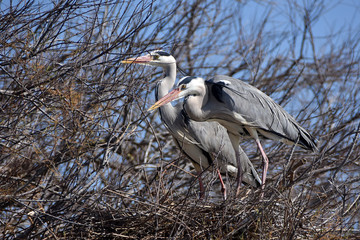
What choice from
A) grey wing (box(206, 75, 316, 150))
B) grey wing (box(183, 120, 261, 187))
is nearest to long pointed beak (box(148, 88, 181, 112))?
grey wing (box(206, 75, 316, 150))

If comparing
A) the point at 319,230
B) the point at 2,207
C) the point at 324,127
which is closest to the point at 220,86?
the point at 324,127

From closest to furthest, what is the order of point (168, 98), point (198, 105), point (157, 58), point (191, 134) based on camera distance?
point (168, 98), point (198, 105), point (157, 58), point (191, 134)

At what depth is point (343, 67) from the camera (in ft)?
Answer: 21.2

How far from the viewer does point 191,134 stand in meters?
5.21

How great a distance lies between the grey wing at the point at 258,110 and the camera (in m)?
4.68

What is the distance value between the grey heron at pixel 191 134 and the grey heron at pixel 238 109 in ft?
1.01

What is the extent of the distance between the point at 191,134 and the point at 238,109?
0.70m

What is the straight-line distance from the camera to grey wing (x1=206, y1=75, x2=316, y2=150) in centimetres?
468

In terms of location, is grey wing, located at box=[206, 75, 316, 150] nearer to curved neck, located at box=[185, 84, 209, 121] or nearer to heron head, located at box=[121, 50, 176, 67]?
curved neck, located at box=[185, 84, 209, 121]

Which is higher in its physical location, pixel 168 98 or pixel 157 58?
pixel 157 58

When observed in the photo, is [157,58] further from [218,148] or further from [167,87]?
[218,148]

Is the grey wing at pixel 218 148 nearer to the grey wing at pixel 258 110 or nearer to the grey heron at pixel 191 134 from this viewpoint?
the grey heron at pixel 191 134

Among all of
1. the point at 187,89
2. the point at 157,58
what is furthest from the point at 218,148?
the point at 157,58

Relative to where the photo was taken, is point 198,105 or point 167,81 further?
point 167,81
